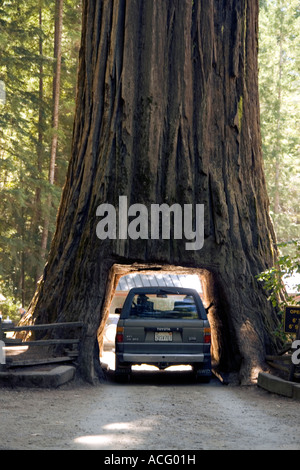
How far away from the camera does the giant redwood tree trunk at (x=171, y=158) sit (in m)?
13.3

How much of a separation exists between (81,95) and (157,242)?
371 centimetres

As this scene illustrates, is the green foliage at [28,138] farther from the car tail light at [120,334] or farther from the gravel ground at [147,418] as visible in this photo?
the gravel ground at [147,418]

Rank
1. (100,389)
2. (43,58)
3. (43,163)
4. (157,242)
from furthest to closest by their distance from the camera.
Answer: (43,163)
(43,58)
(157,242)
(100,389)

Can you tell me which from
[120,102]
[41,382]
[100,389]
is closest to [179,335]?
[100,389]

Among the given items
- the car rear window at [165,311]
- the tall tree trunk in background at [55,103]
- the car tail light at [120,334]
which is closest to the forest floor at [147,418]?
the car tail light at [120,334]

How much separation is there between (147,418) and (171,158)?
6.33m

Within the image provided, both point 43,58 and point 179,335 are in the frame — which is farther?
point 43,58

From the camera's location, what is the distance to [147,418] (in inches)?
327

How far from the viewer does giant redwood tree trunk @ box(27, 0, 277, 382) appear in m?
13.3

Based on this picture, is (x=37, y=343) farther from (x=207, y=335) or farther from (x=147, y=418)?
(x=147, y=418)

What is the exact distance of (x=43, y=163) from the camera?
3316 centimetres

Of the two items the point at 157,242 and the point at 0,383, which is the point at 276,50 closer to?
the point at 157,242

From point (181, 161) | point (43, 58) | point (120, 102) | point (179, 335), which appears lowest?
point (179, 335)

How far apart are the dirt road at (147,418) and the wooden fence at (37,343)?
25.5 inches
